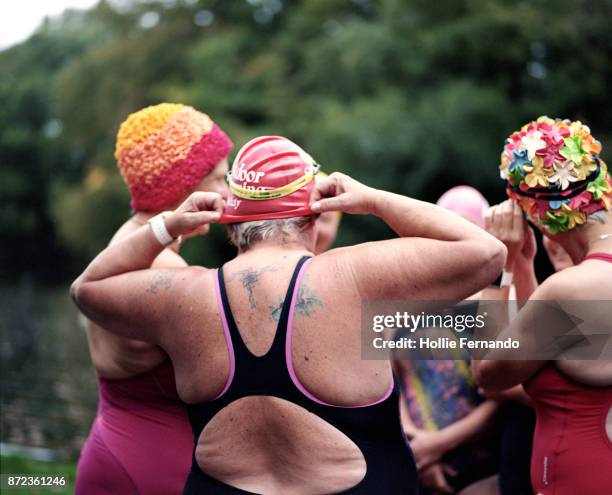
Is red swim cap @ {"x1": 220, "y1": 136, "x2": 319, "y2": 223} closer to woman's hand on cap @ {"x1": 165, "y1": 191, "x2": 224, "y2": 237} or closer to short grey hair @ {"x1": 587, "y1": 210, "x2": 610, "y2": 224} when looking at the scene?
woman's hand on cap @ {"x1": 165, "y1": 191, "x2": 224, "y2": 237}

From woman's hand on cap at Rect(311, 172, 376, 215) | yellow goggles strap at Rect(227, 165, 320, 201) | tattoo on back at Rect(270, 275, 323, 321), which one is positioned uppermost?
yellow goggles strap at Rect(227, 165, 320, 201)

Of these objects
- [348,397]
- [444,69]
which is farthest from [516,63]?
[348,397]

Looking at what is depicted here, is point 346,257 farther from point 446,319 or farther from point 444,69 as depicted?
point 444,69

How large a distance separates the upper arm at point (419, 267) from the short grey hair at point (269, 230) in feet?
0.78

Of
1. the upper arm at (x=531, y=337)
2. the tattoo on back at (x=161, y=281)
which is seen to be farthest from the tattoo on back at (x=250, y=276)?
the upper arm at (x=531, y=337)

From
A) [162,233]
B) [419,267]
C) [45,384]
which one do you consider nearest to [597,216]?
[419,267]

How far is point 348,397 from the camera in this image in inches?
99.1

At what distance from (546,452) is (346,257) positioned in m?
1.16

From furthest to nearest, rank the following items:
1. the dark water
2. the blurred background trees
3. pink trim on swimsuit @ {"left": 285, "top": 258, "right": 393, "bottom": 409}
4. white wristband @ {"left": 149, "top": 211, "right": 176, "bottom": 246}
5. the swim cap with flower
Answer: the blurred background trees < the dark water < the swim cap with flower < white wristband @ {"left": 149, "top": 211, "right": 176, "bottom": 246} < pink trim on swimsuit @ {"left": 285, "top": 258, "right": 393, "bottom": 409}

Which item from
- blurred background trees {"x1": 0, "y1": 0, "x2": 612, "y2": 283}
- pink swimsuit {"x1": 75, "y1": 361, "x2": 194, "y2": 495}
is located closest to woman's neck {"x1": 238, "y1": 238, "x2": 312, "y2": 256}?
pink swimsuit {"x1": 75, "y1": 361, "x2": 194, "y2": 495}

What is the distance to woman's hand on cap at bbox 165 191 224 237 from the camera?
282 cm
